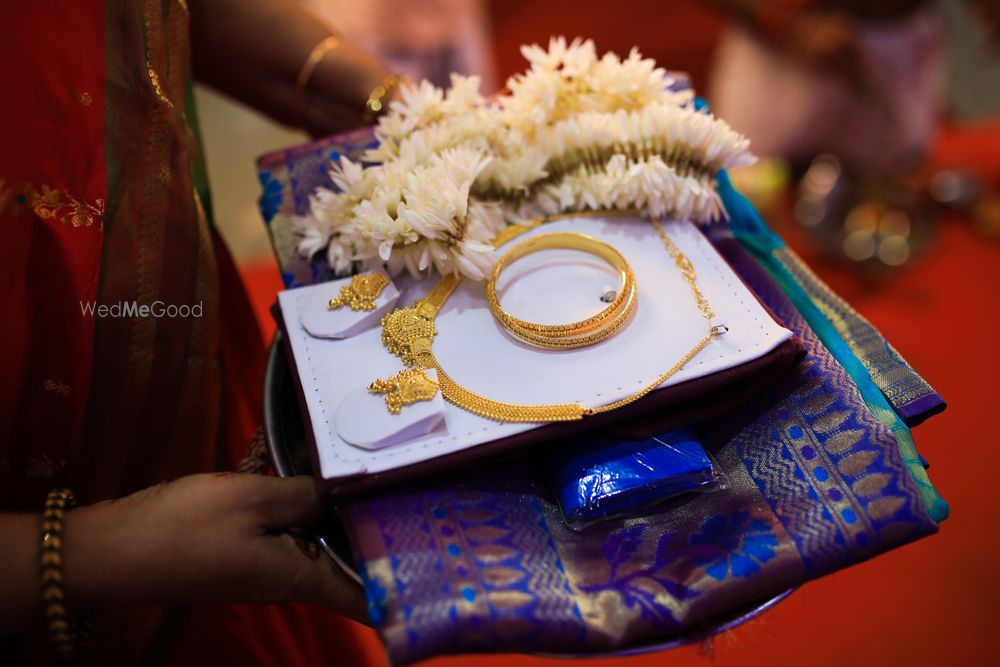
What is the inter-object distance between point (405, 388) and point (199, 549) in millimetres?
201

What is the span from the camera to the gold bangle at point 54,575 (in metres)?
0.53

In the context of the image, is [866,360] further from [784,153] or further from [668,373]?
[784,153]

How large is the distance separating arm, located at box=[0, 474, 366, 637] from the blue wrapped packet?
8.7 inches

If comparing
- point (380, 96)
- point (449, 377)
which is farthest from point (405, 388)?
point (380, 96)

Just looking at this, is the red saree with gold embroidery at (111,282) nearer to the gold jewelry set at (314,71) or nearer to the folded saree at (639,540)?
the gold jewelry set at (314,71)

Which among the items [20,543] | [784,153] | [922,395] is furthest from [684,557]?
[784,153]

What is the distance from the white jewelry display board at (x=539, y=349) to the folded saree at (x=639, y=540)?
56mm

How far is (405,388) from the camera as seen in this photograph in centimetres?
63

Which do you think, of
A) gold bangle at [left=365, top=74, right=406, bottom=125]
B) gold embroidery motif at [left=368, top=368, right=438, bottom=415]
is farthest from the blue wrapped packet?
gold bangle at [left=365, top=74, right=406, bottom=125]

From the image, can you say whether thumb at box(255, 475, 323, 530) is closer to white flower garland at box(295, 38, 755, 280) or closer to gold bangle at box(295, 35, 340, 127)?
white flower garland at box(295, 38, 755, 280)

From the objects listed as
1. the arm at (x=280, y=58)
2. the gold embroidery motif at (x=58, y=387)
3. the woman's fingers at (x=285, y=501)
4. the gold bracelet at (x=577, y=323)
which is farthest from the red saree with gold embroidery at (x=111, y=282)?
the gold bracelet at (x=577, y=323)

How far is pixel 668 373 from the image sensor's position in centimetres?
63

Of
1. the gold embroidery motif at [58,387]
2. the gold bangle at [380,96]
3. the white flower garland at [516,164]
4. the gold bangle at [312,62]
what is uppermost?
the gold bangle at [312,62]

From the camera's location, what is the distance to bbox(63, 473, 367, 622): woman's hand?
0.54 meters
